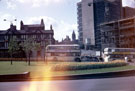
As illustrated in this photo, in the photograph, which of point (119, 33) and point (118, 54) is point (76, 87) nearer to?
point (118, 54)

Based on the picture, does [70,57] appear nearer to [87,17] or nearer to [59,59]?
[59,59]

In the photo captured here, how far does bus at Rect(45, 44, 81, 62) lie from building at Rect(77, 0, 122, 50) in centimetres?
3461

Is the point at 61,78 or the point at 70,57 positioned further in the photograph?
the point at 70,57

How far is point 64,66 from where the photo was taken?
20172 millimetres

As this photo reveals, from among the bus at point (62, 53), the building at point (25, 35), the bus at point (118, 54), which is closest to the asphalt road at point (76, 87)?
the bus at point (62, 53)

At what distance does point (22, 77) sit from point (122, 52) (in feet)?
109

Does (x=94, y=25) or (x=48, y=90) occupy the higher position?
(x=94, y=25)

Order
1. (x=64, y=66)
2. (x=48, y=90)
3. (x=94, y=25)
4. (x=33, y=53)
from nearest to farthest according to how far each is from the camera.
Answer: (x=48, y=90) < (x=64, y=66) < (x=33, y=53) < (x=94, y=25)

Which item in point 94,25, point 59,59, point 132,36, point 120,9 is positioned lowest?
point 59,59

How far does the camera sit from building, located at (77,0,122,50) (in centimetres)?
8219

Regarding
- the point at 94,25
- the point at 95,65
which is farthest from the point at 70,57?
the point at 94,25

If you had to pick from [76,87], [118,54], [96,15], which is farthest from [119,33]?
[76,87]

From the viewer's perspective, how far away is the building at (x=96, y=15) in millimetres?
82188

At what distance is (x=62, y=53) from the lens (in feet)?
146
